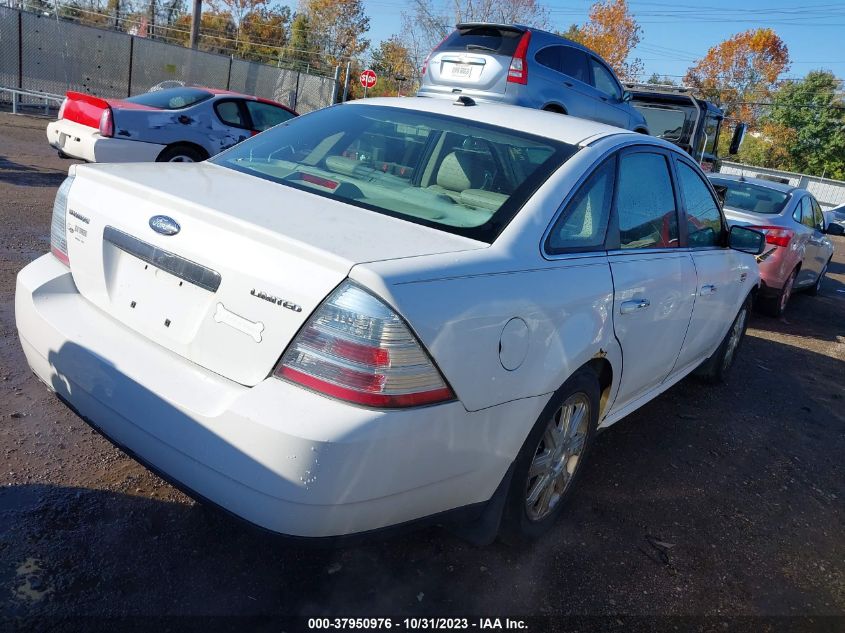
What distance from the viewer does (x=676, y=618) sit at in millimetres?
2699

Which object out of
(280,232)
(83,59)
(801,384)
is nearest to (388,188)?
(280,232)

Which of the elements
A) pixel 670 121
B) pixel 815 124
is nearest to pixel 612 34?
pixel 815 124

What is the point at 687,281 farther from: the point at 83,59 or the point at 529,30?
the point at 83,59

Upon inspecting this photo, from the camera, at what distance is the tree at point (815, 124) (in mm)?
47562

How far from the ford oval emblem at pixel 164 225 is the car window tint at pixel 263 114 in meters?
8.34

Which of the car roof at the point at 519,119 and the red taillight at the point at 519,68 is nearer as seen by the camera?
the car roof at the point at 519,119

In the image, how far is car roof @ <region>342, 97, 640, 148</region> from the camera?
3.21 m

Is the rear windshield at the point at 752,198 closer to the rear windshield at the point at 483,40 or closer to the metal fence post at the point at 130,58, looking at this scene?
the rear windshield at the point at 483,40

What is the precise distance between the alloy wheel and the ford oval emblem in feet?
4.86

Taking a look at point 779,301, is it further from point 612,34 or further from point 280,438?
point 612,34

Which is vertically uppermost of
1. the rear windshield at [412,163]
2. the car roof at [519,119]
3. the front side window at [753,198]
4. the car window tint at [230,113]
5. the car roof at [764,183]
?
the car roof at [519,119]

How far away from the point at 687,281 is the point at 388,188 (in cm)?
174

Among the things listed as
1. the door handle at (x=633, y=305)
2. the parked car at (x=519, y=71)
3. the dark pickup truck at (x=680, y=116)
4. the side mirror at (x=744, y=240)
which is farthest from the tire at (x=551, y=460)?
the dark pickup truck at (x=680, y=116)

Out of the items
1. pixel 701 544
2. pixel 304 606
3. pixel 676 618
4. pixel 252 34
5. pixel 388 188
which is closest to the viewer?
pixel 304 606
